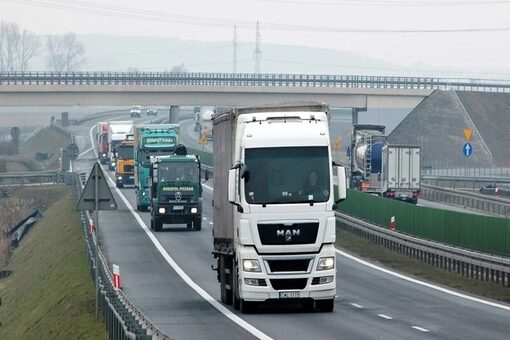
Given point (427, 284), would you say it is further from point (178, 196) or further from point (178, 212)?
point (178, 212)

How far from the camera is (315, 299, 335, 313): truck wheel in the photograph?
27203 millimetres

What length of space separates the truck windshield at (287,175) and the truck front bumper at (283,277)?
99 centimetres

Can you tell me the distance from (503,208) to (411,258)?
27.0 meters

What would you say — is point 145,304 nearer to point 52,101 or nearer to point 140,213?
point 140,213

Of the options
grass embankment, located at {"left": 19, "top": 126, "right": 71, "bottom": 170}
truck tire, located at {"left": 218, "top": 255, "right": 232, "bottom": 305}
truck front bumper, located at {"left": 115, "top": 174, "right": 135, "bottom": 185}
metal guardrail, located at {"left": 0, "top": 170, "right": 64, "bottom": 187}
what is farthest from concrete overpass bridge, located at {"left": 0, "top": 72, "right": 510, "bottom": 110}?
truck tire, located at {"left": 218, "top": 255, "right": 232, "bottom": 305}

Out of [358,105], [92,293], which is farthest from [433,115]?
[92,293]

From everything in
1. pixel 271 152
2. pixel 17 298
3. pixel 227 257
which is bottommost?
pixel 17 298

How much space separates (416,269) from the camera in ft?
131

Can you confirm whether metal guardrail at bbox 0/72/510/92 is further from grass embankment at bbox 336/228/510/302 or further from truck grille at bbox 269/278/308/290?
truck grille at bbox 269/278/308/290

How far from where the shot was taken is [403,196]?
228ft

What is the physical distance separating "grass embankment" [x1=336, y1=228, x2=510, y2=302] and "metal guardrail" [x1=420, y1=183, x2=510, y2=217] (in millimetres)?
16440

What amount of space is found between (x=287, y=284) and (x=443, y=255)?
45.1 ft

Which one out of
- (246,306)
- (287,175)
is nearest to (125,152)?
(246,306)

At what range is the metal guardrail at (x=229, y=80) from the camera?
354 feet
